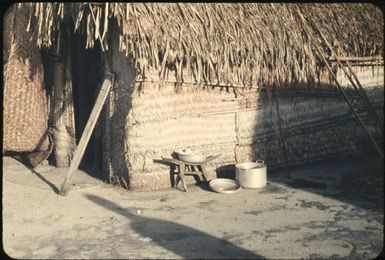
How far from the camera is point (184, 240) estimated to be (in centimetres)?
460

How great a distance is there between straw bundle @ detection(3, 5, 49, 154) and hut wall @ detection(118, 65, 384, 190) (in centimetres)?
253

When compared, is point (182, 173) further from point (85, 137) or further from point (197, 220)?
point (85, 137)

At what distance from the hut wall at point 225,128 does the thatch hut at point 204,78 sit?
0.02 meters

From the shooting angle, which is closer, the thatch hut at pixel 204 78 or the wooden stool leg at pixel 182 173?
the thatch hut at pixel 204 78

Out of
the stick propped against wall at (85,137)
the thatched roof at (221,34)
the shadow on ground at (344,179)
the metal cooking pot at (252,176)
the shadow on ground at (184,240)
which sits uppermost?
the thatched roof at (221,34)

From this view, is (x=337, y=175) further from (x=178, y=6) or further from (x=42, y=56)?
(x=42, y=56)

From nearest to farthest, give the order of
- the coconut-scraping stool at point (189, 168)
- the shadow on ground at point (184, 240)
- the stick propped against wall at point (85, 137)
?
the shadow on ground at point (184, 240) < the stick propped against wall at point (85, 137) < the coconut-scraping stool at point (189, 168)

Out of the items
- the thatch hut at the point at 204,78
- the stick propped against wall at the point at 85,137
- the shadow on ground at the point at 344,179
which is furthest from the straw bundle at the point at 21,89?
the shadow on ground at the point at 344,179

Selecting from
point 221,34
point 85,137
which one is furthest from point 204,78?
point 85,137

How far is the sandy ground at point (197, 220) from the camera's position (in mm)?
4344

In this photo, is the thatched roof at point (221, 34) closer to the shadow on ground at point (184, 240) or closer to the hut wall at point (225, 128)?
the hut wall at point (225, 128)

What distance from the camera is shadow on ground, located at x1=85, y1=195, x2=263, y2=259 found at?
4211 millimetres

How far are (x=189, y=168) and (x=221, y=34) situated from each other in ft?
8.26

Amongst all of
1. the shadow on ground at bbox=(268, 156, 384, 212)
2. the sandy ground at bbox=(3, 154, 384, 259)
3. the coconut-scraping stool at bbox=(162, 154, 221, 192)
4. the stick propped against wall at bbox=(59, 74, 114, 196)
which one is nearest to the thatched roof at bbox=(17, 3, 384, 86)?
the stick propped against wall at bbox=(59, 74, 114, 196)
